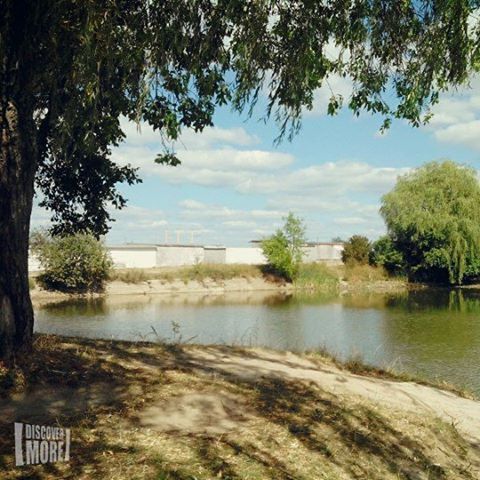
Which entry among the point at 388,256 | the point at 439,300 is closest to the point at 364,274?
the point at 388,256

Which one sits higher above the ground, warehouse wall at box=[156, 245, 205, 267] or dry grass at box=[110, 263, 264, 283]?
warehouse wall at box=[156, 245, 205, 267]

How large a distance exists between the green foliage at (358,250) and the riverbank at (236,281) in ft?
4.54

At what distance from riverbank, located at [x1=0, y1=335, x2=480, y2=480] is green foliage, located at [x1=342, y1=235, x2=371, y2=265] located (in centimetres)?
4817

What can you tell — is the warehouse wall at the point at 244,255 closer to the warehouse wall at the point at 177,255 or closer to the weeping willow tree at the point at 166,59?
the warehouse wall at the point at 177,255

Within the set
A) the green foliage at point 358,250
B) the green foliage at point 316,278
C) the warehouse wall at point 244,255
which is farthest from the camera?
the warehouse wall at point 244,255

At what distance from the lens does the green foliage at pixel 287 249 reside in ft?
171

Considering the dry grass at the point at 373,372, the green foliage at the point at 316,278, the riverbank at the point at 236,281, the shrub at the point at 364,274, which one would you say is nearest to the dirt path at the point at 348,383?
the dry grass at the point at 373,372

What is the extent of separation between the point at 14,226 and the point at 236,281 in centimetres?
4379

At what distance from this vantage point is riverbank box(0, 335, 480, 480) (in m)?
4.98

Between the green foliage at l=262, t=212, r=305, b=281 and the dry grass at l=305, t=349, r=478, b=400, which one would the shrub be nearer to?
the green foliage at l=262, t=212, r=305, b=281

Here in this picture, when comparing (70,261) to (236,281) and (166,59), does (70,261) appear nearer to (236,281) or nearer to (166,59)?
(236,281)

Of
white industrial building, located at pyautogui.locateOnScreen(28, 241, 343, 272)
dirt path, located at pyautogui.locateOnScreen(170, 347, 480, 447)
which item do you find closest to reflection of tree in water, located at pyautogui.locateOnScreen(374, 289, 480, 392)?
dirt path, located at pyautogui.locateOnScreen(170, 347, 480, 447)

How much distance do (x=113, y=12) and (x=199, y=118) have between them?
289 centimetres

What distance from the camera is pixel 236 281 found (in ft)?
167
